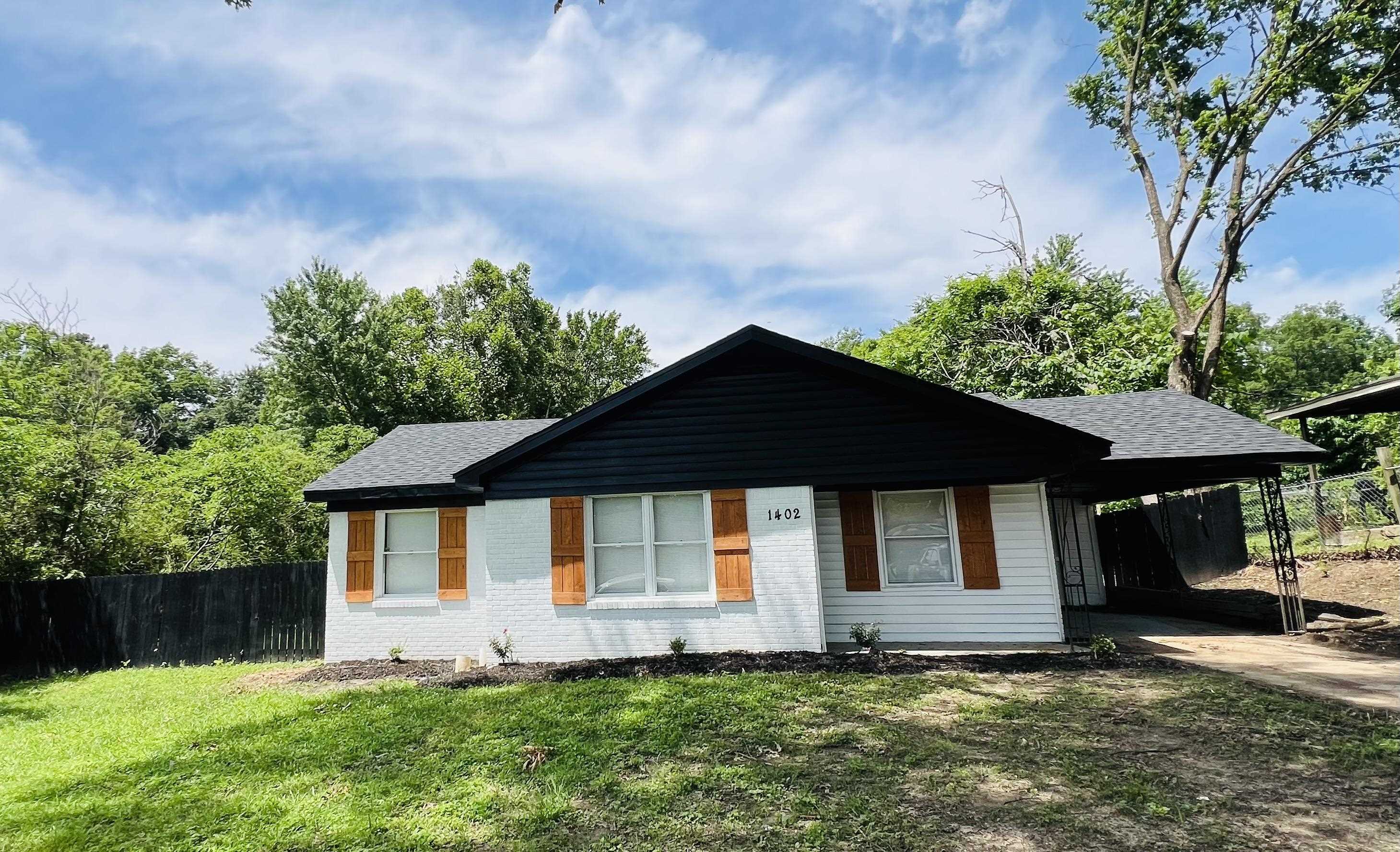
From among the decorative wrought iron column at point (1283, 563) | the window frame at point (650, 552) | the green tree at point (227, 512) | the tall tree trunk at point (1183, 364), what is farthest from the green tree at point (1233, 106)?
the green tree at point (227, 512)

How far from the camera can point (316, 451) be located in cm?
1895

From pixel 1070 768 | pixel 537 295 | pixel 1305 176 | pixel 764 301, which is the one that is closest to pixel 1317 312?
pixel 1305 176

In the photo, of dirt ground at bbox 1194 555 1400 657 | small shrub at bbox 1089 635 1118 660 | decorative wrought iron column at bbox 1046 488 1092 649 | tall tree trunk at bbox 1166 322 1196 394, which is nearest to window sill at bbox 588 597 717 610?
small shrub at bbox 1089 635 1118 660

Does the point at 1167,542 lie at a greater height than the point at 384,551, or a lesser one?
lesser

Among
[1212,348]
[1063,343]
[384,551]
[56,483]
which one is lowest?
[384,551]

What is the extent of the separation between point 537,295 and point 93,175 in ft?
73.2

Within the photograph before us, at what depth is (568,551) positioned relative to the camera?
8.98 metres

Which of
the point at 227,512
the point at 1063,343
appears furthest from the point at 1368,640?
the point at 227,512

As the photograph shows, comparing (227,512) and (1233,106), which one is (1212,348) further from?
(227,512)

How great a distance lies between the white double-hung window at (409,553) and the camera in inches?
393

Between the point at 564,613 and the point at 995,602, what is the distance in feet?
19.8

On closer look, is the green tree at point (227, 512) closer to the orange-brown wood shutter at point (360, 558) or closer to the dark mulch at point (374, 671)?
the orange-brown wood shutter at point (360, 558)

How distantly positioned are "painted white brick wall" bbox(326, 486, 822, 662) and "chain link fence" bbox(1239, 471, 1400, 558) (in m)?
13.4

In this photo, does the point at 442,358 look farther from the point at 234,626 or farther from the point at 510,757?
the point at 510,757
